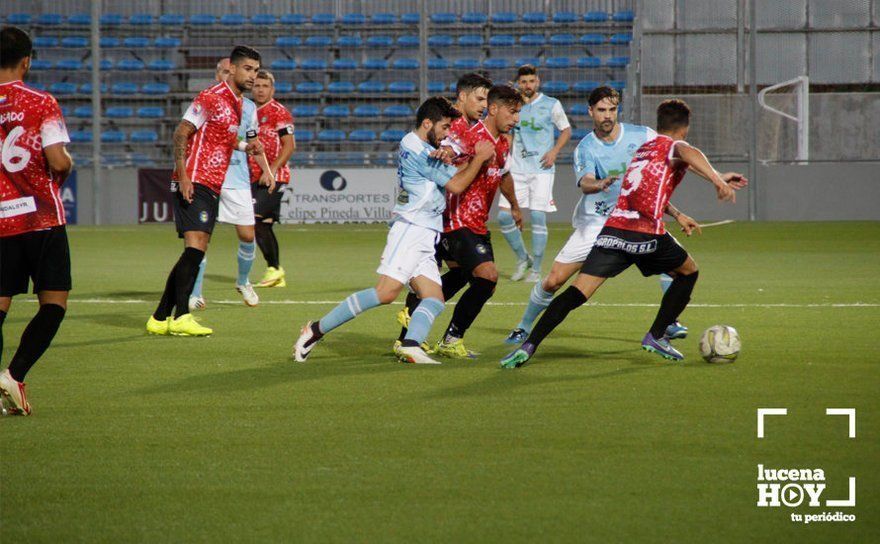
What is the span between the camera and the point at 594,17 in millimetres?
28375

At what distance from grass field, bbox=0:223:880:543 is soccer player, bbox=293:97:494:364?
0.26 metres

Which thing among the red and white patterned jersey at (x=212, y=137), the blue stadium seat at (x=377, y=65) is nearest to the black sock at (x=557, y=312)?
the red and white patterned jersey at (x=212, y=137)

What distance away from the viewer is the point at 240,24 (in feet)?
94.4

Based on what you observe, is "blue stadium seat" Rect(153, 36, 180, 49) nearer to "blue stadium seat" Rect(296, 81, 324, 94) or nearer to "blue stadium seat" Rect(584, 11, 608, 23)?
"blue stadium seat" Rect(296, 81, 324, 94)

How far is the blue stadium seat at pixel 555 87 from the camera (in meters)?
27.2

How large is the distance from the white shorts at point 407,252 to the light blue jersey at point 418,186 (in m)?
0.05

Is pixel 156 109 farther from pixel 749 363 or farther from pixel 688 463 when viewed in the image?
pixel 688 463

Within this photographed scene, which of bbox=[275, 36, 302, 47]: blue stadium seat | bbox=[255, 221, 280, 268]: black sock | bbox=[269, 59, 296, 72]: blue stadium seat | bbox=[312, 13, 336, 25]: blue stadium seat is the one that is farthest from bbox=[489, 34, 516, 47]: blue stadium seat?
bbox=[255, 221, 280, 268]: black sock

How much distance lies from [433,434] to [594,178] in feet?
10.8

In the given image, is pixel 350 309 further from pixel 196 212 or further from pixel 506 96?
pixel 196 212

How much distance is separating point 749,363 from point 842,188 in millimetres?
19423

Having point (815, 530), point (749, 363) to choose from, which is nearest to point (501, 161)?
point (749, 363)

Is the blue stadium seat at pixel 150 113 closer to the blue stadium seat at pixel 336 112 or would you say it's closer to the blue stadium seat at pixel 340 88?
the blue stadium seat at pixel 336 112

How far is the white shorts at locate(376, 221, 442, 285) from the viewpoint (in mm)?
7352
